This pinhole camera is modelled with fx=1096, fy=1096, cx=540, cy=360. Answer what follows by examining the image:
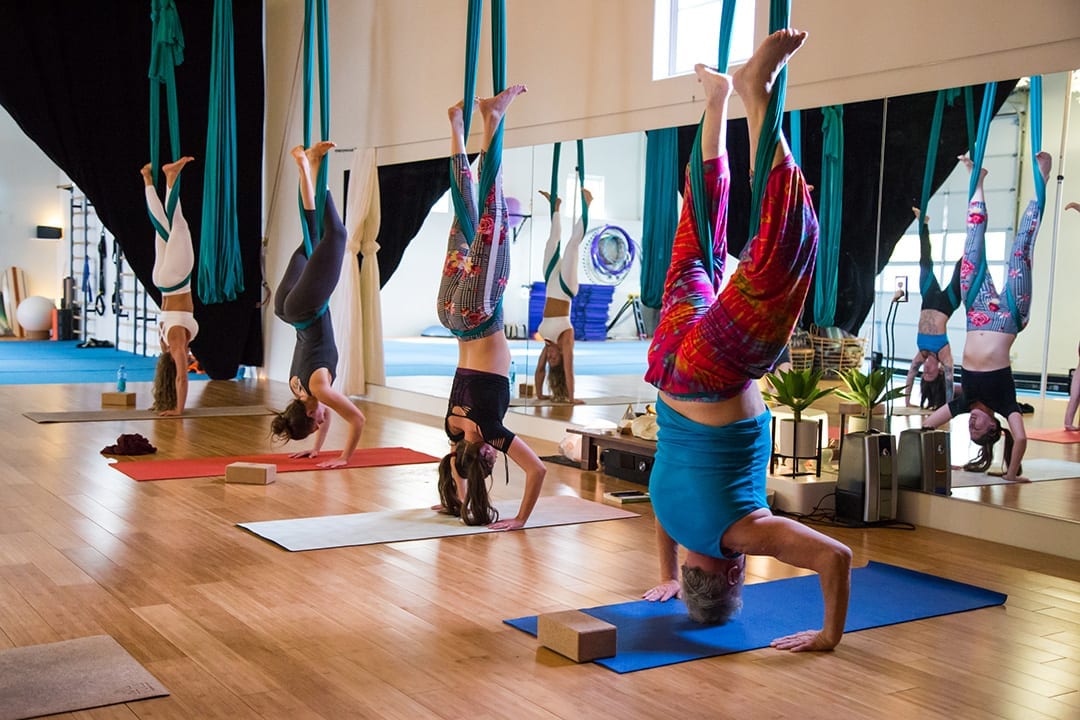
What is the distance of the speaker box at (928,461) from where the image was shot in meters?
4.80

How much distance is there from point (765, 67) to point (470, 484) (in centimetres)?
231

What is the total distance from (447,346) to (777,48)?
6.32m

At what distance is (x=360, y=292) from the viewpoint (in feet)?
30.1

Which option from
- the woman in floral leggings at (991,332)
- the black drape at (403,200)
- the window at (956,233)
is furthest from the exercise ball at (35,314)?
the woman in floral leggings at (991,332)

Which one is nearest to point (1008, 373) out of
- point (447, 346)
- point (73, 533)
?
point (73, 533)

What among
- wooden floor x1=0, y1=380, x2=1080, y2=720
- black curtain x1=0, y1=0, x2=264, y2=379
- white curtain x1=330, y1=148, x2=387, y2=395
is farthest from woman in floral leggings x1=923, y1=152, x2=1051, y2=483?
black curtain x1=0, y1=0, x2=264, y2=379

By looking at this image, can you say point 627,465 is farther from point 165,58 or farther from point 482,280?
point 165,58

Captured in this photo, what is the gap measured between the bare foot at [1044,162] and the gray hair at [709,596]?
228 centimetres

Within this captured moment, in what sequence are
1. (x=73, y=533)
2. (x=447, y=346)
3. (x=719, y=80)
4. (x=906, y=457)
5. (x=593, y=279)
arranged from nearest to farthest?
1. (x=719, y=80)
2. (x=73, y=533)
3. (x=906, y=457)
4. (x=593, y=279)
5. (x=447, y=346)

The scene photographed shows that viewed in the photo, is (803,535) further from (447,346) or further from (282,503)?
(447,346)

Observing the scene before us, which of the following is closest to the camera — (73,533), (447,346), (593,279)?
(73,533)

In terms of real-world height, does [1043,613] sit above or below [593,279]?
below

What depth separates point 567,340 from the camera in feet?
22.9

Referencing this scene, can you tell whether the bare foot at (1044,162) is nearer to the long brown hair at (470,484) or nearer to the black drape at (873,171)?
the black drape at (873,171)
